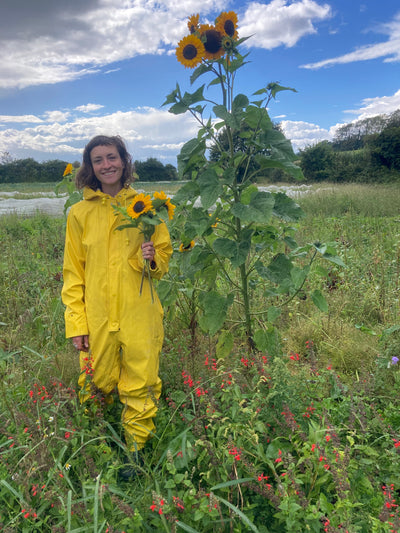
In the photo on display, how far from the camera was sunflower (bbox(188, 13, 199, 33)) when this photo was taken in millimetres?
1814

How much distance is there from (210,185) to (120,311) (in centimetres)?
80

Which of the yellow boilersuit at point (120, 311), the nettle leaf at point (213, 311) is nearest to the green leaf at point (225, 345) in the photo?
the nettle leaf at point (213, 311)

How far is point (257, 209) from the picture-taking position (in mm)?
1728

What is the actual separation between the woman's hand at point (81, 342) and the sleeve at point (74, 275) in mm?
59

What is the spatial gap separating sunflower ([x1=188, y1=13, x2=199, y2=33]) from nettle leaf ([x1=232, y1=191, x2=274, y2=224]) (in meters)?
0.84

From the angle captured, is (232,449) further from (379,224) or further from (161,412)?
(379,224)

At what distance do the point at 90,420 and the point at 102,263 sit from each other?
0.82 m

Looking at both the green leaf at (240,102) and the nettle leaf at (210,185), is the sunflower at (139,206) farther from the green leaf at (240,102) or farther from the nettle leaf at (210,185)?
the green leaf at (240,102)

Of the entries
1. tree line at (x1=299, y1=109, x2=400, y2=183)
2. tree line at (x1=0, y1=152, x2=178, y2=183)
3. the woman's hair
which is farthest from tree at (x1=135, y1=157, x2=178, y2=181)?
the woman's hair

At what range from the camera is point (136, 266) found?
2.01 meters

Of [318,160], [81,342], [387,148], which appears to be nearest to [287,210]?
[81,342]

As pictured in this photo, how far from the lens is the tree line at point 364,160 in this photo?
68.3ft

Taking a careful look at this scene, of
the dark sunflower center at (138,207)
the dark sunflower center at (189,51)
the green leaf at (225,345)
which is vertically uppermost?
the dark sunflower center at (189,51)

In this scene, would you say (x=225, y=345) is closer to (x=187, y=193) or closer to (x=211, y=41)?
(x=187, y=193)
